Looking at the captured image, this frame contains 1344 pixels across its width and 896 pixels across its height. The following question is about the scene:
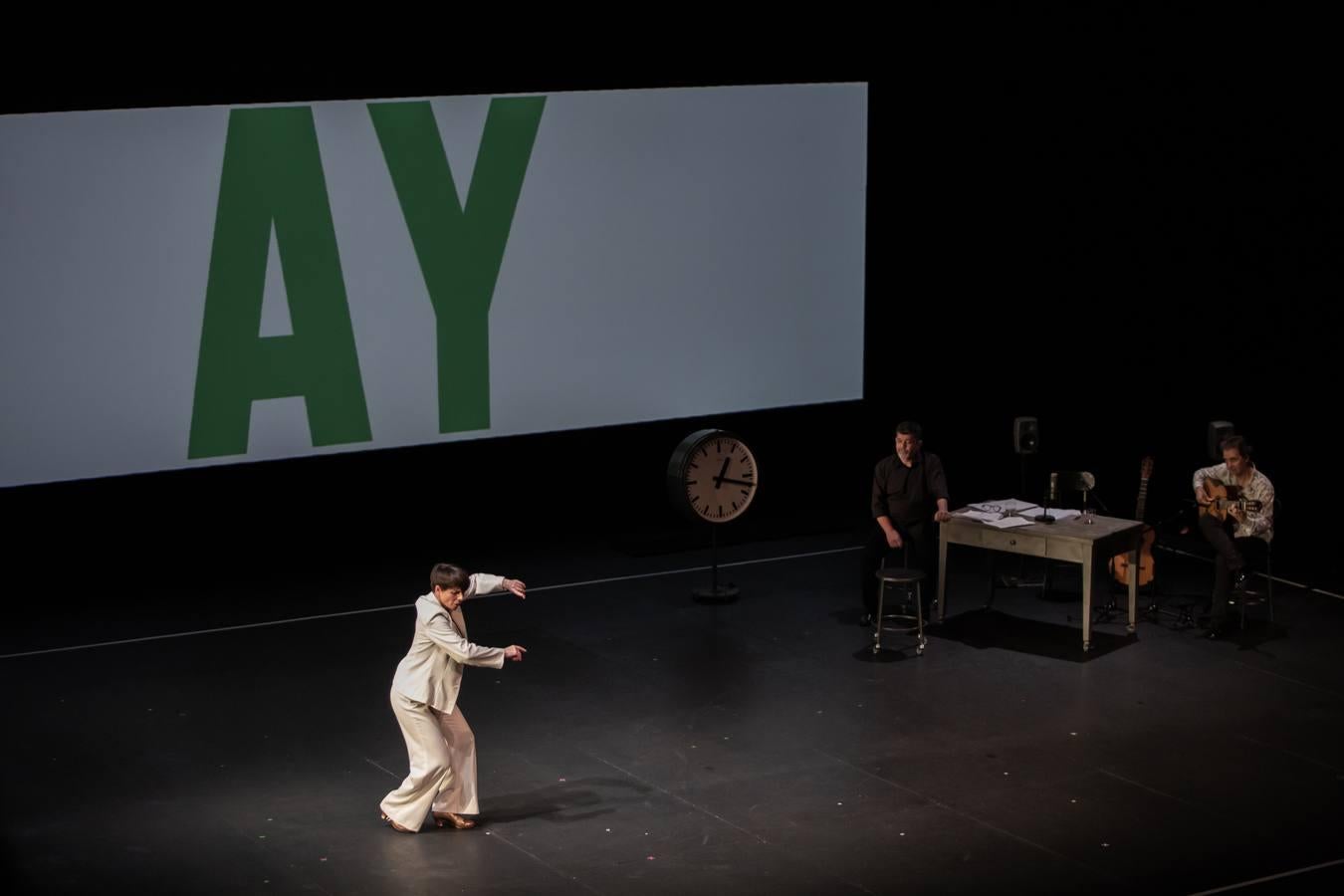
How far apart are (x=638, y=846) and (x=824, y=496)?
577 cm

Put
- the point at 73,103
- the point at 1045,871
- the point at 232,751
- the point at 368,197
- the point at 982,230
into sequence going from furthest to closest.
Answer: the point at 982,230
the point at 368,197
the point at 73,103
the point at 232,751
the point at 1045,871

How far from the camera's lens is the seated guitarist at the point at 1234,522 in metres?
9.48

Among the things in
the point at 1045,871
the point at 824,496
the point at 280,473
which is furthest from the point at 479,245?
the point at 1045,871

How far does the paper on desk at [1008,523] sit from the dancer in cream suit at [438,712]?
3.21 metres

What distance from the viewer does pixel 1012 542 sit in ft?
31.0

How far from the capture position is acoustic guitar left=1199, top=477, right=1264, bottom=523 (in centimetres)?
955

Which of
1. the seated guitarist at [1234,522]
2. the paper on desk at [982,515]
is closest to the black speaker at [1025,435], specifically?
the paper on desk at [982,515]

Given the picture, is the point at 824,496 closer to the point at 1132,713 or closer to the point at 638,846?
the point at 1132,713

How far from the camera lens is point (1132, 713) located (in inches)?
333

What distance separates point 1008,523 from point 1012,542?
10cm

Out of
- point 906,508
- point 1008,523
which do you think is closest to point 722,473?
point 906,508

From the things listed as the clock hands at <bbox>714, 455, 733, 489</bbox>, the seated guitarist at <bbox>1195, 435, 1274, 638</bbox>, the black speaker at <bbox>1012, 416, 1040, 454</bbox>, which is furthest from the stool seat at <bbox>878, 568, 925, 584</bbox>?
the seated guitarist at <bbox>1195, 435, 1274, 638</bbox>

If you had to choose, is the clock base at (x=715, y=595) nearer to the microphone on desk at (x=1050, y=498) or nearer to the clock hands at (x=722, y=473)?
the clock hands at (x=722, y=473)

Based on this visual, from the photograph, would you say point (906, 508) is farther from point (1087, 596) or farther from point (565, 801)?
point (565, 801)
